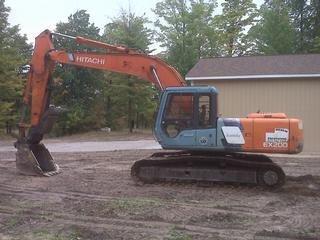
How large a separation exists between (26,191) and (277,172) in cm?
543

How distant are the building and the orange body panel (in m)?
10.7

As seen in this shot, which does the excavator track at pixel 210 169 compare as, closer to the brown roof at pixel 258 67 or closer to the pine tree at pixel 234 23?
the brown roof at pixel 258 67

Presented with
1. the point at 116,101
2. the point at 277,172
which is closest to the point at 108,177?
the point at 277,172

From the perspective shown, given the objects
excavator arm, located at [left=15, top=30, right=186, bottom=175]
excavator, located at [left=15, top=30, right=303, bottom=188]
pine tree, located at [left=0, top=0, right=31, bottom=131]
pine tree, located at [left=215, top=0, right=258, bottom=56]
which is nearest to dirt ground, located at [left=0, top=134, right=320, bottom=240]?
excavator, located at [left=15, top=30, right=303, bottom=188]

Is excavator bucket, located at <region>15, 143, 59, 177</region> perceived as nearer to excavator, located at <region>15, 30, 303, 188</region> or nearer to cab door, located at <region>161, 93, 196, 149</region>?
excavator, located at <region>15, 30, 303, 188</region>

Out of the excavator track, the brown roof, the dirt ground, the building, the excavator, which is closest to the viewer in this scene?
the dirt ground

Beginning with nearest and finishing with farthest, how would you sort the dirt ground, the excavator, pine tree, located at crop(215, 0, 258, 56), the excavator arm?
the dirt ground
the excavator
the excavator arm
pine tree, located at crop(215, 0, 258, 56)

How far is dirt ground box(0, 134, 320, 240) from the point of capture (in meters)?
7.53

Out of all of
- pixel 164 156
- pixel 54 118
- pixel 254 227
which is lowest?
pixel 254 227

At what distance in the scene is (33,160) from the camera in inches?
511

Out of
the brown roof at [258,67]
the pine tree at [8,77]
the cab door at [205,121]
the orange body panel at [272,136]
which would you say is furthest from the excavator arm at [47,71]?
the pine tree at [8,77]

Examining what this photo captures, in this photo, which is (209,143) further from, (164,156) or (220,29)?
(220,29)

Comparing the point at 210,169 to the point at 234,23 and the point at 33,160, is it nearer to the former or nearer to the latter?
the point at 33,160

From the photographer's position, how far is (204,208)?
30.9 ft
